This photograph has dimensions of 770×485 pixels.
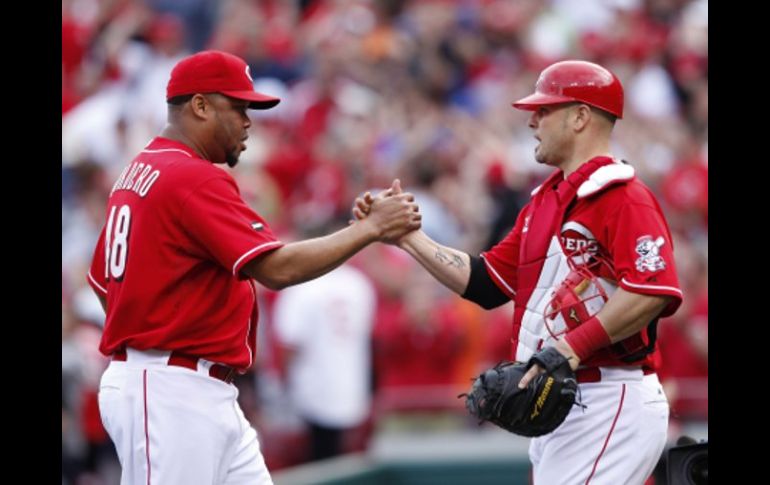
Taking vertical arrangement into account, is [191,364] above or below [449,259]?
below

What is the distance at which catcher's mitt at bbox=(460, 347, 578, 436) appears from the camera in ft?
16.3

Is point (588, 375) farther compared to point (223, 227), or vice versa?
point (588, 375)

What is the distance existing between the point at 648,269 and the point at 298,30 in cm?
1090

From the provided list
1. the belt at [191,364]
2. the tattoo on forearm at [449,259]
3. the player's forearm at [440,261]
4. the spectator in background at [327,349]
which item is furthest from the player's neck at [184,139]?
the spectator in background at [327,349]

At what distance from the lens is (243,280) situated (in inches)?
209

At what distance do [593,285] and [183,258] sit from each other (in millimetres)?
1490

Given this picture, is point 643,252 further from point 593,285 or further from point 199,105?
point 199,105

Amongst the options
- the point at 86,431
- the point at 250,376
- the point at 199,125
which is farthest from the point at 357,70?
the point at 199,125

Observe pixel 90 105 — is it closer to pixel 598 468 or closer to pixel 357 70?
pixel 357 70

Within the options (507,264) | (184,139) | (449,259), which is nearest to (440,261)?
(449,259)

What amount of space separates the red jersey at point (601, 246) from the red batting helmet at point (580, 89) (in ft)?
0.72

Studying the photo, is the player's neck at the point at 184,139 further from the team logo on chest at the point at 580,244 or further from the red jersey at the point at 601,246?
the team logo on chest at the point at 580,244

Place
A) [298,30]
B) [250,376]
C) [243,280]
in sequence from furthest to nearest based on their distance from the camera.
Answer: [298,30] < [250,376] < [243,280]

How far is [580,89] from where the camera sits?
5.31 meters
